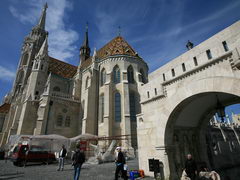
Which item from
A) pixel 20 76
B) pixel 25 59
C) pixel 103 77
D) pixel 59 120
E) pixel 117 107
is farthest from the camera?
pixel 25 59

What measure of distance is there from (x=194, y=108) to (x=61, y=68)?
29641 millimetres

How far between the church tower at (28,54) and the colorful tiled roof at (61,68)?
21.4 ft

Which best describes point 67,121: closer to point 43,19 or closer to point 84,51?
point 84,51

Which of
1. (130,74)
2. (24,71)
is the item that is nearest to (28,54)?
(24,71)

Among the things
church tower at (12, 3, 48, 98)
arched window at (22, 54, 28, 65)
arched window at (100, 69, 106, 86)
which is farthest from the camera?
arched window at (22, 54, 28, 65)

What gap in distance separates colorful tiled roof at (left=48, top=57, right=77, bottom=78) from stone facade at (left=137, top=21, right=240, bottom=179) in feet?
82.2

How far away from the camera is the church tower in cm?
3107

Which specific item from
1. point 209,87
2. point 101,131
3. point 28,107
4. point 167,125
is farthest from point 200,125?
point 28,107

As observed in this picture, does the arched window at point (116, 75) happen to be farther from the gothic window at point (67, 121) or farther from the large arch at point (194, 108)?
the large arch at point (194, 108)

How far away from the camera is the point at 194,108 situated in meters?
6.07

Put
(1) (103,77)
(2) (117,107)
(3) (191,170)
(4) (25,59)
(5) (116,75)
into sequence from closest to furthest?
1. (3) (191,170)
2. (2) (117,107)
3. (5) (116,75)
4. (1) (103,77)
5. (4) (25,59)

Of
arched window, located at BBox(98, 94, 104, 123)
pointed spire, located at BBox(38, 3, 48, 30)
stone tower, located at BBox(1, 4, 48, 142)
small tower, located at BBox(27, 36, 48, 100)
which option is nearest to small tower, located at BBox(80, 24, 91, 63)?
small tower, located at BBox(27, 36, 48, 100)

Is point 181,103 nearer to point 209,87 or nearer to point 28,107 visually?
point 209,87

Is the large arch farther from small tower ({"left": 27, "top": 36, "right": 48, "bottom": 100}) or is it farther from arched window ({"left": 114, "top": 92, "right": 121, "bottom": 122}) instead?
small tower ({"left": 27, "top": 36, "right": 48, "bottom": 100})
